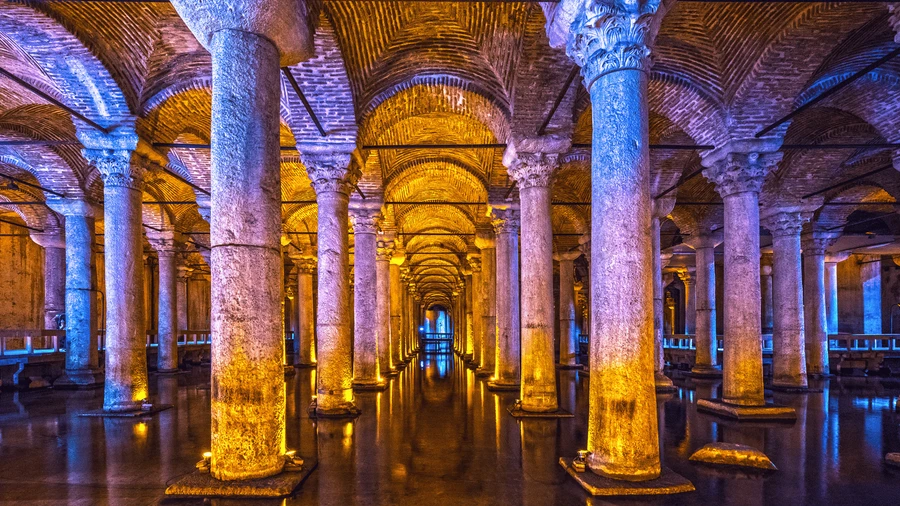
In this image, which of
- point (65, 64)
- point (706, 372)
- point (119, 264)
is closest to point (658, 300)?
point (706, 372)

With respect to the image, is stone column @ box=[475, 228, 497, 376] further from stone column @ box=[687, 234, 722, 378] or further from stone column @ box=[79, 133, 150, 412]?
stone column @ box=[79, 133, 150, 412]

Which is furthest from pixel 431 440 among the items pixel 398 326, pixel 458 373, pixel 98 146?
pixel 398 326

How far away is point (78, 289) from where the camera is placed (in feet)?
46.4

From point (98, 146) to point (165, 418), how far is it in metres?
4.97

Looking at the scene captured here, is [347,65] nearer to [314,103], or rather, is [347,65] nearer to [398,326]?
[314,103]

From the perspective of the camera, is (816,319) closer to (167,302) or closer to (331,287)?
(331,287)

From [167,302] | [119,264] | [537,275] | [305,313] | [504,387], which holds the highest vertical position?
[119,264]

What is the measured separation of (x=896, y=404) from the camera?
1084 centimetres

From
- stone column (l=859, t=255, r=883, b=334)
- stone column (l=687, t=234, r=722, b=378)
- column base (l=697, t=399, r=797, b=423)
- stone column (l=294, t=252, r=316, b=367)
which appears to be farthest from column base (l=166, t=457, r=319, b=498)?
stone column (l=859, t=255, r=883, b=334)

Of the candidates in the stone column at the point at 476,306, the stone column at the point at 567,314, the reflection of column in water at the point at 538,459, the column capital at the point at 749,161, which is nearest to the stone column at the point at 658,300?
the column capital at the point at 749,161

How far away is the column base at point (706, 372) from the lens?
1590 centimetres

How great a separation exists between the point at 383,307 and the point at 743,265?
10000mm

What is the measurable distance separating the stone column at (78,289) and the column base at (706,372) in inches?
661

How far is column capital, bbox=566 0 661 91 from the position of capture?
539 cm
